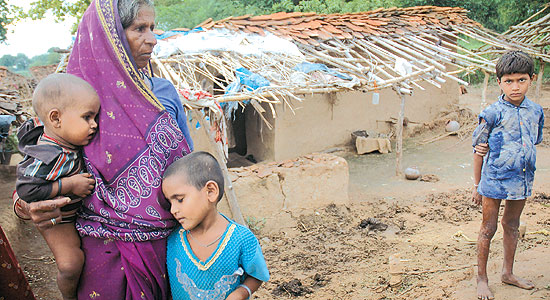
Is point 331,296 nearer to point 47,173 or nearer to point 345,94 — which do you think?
point 47,173

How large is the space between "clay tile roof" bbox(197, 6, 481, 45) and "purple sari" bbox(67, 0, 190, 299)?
22.6 feet

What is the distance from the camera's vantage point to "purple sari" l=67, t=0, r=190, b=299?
1556 mm

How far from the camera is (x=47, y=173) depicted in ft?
4.86

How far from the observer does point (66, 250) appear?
5.14ft

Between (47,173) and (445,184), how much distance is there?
7523 millimetres

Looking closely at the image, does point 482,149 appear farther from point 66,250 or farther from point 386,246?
point 66,250

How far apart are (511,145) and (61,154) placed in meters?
2.82

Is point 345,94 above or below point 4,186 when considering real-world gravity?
above

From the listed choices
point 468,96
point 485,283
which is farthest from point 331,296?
point 468,96

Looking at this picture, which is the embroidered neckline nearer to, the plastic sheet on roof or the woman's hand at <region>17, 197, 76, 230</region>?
the woman's hand at <region>17, 197, 76, 230</region>

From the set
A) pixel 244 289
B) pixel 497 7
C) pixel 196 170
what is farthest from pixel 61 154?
pixel 497 7

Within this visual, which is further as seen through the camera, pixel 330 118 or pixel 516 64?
pixel 330 118

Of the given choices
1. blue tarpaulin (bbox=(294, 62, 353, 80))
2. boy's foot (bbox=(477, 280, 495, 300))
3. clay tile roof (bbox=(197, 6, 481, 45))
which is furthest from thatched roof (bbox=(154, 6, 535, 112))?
boy's foot (bbox=(477, 280, 495, 300))

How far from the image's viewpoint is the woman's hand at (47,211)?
1.46 meters
